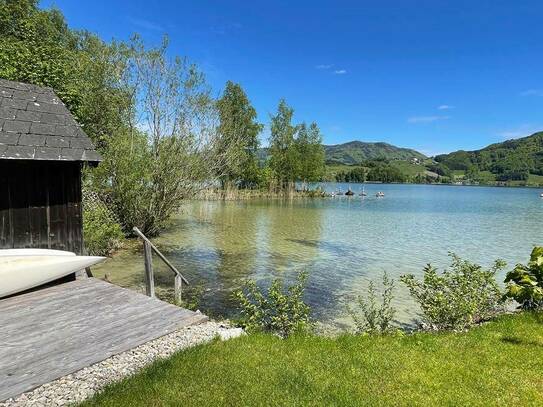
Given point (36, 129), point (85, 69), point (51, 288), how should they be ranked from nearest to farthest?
point (51, 288)
point (36, 129)
point (85, 69)

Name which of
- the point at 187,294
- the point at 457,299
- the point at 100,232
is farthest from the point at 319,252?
the point at 457,299

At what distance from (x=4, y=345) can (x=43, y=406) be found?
6.86ft

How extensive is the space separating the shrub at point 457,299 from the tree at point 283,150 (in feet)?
205

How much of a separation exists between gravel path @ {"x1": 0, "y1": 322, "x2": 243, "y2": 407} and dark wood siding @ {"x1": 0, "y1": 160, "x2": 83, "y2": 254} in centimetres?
506

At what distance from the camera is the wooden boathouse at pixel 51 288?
5.70 meters

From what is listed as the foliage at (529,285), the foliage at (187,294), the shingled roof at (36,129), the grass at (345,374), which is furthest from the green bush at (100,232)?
the foliage at (529,285)

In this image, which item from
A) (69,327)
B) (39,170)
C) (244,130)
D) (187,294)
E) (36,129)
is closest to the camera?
(69,327)

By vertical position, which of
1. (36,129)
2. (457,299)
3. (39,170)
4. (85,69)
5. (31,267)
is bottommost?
(457,299)

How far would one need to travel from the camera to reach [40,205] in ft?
30.7

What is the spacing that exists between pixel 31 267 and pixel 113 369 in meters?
4.30

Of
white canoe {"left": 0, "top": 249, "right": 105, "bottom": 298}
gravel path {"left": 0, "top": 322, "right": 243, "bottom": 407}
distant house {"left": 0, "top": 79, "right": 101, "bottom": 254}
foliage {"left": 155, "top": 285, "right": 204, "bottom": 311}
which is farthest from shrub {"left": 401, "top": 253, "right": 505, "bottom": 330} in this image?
distant house {"left": 0, "top": 79, "right": 101, "bottom": 254}

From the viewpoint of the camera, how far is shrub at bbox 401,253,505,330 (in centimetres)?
829

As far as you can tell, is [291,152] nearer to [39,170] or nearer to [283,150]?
[283,150]

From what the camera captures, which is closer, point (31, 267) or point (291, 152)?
point (31, 267)
